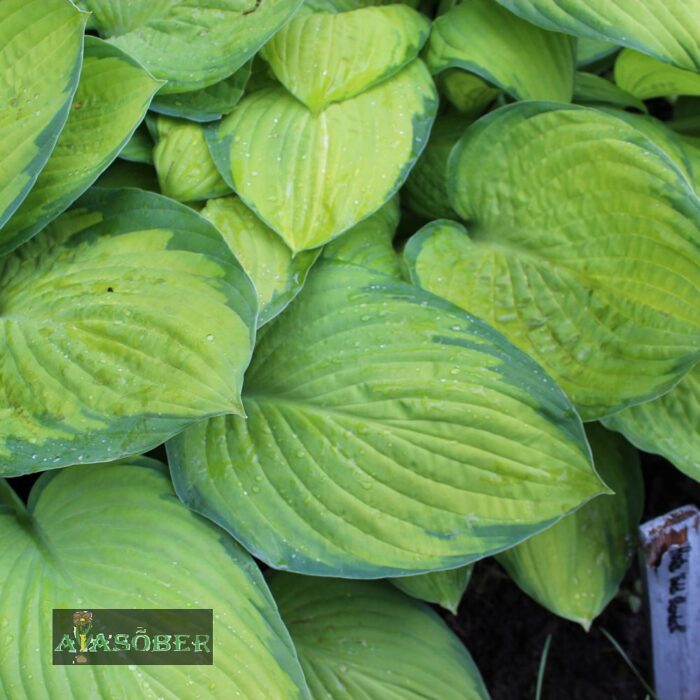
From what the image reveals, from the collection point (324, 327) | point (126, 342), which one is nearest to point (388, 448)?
point (324, 327)

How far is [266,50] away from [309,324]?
14.2 inches

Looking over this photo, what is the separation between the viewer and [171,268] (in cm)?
81

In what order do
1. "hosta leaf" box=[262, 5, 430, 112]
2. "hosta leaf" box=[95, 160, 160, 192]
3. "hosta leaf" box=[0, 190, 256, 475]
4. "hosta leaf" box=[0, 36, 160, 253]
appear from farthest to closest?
"hosta leaf" box=[95, 160, 160, 192] < "hosta leaf" box=[262, 5, 430, 112] < "hosta leaf" box=[0, 36, 160, 253] < "hosta leaf" box=[0, 190, 256, 475]

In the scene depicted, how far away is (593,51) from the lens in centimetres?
117

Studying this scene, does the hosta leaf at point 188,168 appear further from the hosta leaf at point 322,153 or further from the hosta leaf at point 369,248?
the hosta leaf at point 369,248

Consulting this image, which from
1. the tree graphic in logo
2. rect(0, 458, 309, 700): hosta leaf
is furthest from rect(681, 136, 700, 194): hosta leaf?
the tree graphic in logo

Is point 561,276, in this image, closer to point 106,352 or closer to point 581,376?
point 581,376

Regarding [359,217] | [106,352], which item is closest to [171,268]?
[106,352]

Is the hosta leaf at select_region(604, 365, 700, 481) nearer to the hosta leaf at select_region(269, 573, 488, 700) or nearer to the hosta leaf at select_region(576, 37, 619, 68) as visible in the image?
the hosta leaf at select_region(269, 573, 488, 700)

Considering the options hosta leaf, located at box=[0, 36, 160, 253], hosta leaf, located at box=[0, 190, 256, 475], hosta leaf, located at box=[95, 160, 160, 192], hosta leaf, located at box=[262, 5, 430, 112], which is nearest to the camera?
hosta leaf, located at box=[0, 190, 256, 475]

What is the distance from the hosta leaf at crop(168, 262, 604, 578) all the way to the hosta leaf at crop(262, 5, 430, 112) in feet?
0.84

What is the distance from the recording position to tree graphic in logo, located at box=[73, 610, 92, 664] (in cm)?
74

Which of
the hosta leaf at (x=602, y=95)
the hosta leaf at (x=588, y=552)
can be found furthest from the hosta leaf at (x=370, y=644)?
the hosta leaf at (x=602, y=95)
